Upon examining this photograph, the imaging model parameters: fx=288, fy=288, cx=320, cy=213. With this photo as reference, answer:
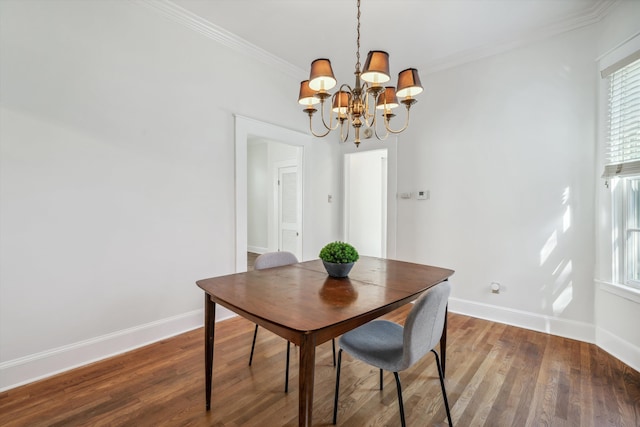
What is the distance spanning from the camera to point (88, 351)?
2.16m

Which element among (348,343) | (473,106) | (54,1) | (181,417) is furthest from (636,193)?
(54,1)

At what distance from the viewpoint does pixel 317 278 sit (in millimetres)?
1868

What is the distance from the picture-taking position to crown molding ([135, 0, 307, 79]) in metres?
2.46


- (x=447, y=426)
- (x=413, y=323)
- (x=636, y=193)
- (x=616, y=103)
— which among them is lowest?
(x=447, y=426)

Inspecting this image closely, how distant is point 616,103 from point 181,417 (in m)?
3.84

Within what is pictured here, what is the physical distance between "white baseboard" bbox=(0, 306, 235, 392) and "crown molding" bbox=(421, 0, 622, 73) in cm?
376

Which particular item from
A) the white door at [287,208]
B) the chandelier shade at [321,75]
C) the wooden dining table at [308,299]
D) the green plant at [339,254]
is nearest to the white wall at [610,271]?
the wooden dining table at [308,299]

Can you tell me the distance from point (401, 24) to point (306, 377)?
9.68 ft

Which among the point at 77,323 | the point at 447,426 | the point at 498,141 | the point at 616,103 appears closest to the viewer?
the point at 447,426

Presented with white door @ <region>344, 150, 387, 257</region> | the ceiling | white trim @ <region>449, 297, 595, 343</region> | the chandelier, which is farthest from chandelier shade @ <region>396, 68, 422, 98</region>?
white door @ <region>344, 150, 387, 257</region>

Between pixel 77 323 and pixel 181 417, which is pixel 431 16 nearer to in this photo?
pixel 181 417

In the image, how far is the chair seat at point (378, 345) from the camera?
1.41 m

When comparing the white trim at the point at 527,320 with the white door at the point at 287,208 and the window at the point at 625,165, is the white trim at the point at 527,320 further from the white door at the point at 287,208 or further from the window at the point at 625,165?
the white door at the point at 287,208

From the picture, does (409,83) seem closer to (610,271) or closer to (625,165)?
(625,165)
